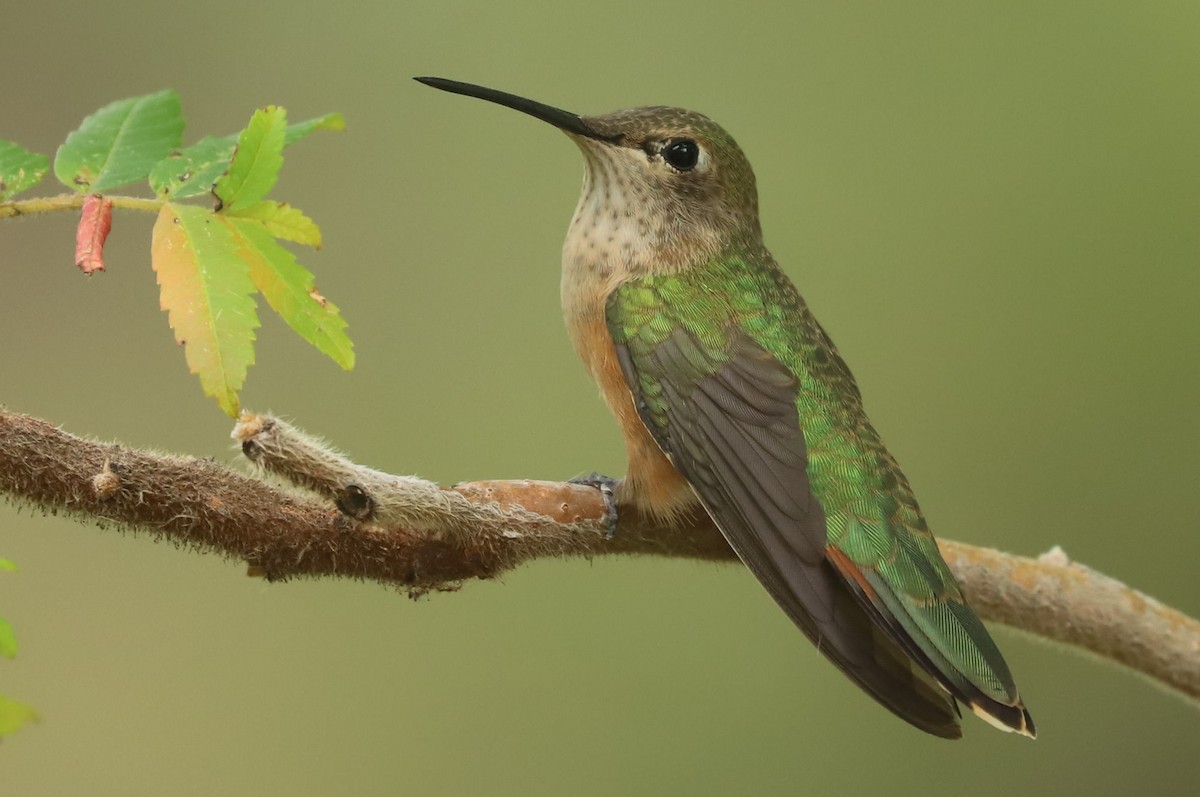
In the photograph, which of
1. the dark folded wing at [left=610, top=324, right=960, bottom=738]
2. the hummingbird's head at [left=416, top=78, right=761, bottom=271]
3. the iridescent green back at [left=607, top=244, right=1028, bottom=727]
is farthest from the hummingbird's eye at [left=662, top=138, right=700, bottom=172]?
the dark folded wing at [left=610, top=324, right=960, bottom=738]

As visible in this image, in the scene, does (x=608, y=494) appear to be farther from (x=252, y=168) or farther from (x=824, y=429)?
(x=252, y=168)

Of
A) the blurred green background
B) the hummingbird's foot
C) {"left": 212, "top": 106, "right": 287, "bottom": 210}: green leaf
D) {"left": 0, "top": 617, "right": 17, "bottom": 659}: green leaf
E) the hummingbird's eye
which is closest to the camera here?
{"left": 0, "top": 617, "right": 17, "bottom": 659}: green leaf

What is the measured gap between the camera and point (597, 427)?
689 cm

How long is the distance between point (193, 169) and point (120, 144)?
18 centimetres

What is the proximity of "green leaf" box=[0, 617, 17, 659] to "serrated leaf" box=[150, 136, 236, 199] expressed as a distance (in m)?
0.84

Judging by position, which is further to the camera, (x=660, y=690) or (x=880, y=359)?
(x=880, y=359)

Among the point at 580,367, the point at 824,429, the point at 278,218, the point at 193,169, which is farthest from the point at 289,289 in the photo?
the point at 580,367

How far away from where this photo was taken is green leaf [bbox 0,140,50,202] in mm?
1976

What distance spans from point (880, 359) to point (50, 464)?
6178 millimetres

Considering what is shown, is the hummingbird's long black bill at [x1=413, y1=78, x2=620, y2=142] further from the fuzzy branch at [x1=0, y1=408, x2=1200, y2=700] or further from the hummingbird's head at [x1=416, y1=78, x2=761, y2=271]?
the fuzzy branch at [x1=0, y1=408, x2=1200, y2=700]

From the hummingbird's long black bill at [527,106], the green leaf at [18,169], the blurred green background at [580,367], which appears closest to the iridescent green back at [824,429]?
the hummingbird's long black bill at [527,106]

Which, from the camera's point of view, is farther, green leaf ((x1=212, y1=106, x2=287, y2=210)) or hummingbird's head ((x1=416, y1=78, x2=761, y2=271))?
hummingbird's head ((x1=416, y1=78, x2=761, y2=271))

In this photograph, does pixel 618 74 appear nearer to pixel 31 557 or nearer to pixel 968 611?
pixel 31 557

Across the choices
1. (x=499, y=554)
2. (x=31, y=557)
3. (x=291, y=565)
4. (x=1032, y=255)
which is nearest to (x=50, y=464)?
(x=291, y=565)
